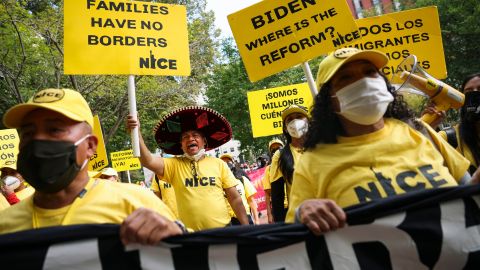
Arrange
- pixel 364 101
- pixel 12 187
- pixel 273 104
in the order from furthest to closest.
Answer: pixel 273 104 < pixel 12 187 < pixel 364 101

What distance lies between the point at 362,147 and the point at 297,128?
2079 mm

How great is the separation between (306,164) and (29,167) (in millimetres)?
1347

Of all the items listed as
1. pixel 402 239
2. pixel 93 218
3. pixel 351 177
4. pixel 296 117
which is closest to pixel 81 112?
pixel 93 218

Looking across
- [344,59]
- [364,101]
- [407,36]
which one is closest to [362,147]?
[364,101]

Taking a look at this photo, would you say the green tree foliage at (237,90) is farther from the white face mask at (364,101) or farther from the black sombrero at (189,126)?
the white face mask at (364,101)

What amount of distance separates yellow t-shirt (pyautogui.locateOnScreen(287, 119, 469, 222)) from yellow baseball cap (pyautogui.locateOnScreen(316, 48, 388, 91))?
14.3 inches

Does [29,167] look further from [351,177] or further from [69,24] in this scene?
[69,24]

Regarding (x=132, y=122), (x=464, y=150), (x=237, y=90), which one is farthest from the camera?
(x=237, y=90)

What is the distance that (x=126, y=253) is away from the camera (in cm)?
156

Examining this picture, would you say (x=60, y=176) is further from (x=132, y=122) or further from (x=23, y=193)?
(x=23, y=193)

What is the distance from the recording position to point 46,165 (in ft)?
5.76

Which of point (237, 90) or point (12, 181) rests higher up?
point (237, 90)

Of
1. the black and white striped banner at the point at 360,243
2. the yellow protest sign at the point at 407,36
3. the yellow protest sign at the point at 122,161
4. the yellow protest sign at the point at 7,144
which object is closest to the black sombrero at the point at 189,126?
the yellow protest sign at the point at 407,36

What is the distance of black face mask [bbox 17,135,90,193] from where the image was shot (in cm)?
175
